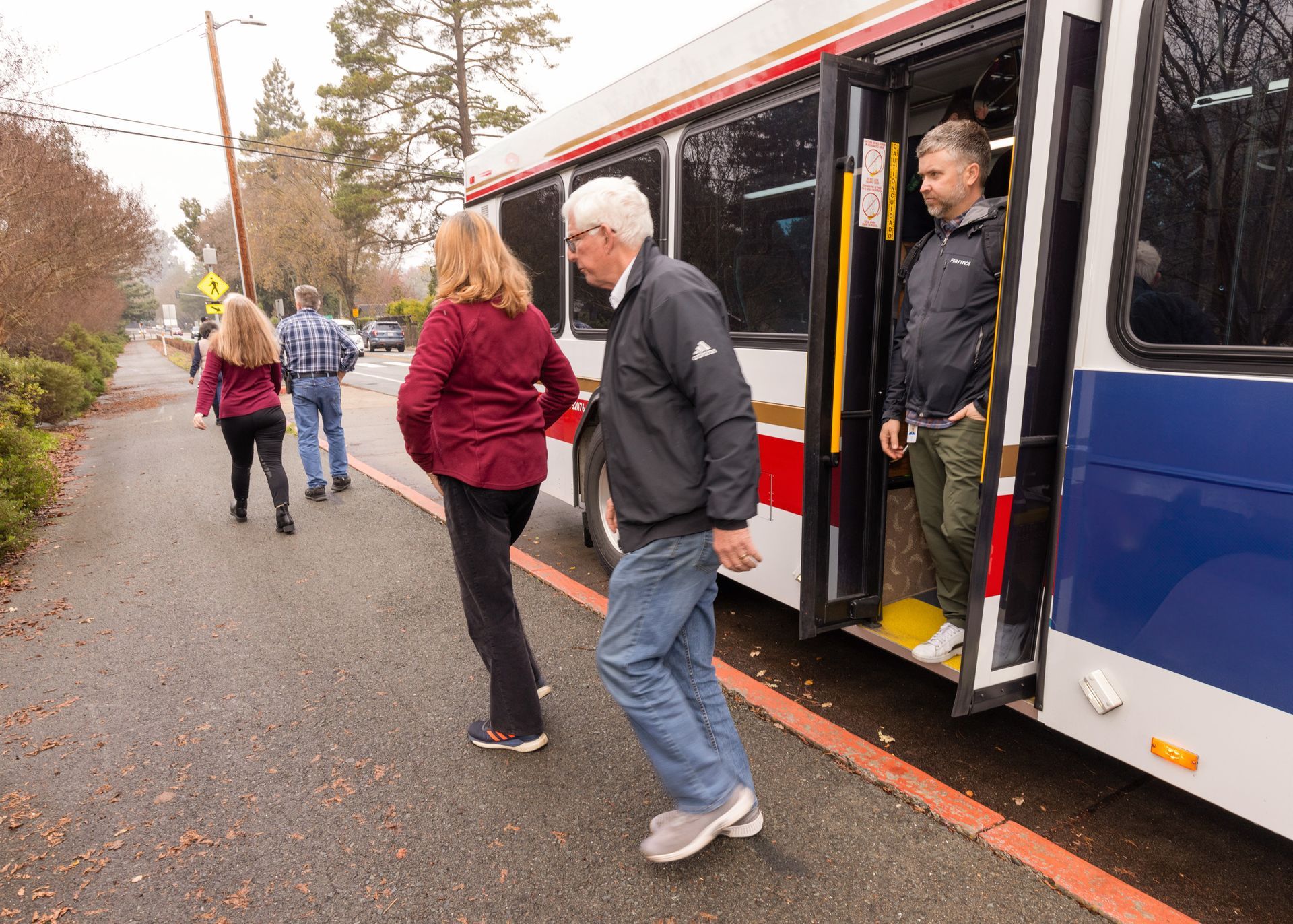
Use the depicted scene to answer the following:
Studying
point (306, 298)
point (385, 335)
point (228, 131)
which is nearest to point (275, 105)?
point (385, 335)

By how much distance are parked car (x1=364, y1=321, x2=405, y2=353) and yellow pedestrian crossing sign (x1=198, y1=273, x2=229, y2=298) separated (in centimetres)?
1708

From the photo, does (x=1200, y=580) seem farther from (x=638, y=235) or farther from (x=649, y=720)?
(x=638, y=235)

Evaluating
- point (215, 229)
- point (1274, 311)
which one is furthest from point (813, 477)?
point (215, 229)

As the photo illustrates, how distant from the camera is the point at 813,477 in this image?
9.78 ft

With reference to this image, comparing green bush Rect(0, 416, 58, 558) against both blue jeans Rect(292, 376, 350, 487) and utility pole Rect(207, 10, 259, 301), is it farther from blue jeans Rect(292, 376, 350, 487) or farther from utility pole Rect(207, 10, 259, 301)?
utility pole Rect(207, 10, 259, 301)

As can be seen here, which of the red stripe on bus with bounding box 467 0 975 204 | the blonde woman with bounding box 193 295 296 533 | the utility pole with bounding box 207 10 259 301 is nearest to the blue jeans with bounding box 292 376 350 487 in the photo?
the blonde woman with bounding box 193 295 296 533

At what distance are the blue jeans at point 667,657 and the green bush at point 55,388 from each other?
43.8 feet

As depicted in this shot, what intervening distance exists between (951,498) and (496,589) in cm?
174

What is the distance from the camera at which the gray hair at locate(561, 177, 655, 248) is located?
6.96 ft

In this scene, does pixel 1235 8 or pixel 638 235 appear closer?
pixel 1235 8

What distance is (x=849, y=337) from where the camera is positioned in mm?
3041

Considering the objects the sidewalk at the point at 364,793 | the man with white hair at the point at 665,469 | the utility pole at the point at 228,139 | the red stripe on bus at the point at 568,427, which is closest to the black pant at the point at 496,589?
the sidewalk at the point at 364,793

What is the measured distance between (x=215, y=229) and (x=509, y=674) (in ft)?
244

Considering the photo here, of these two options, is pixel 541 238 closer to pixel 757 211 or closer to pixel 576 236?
pixel 757 211
